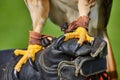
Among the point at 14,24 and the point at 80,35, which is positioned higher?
the point at 14,24

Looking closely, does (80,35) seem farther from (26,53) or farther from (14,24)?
(14,24)

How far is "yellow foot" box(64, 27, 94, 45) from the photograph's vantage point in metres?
0.98

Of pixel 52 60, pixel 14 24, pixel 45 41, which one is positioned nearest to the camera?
pixel 52 60

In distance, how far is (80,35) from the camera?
1036 millimetres

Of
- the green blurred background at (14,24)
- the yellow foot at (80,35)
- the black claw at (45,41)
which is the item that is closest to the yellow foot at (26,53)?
the black claw at (45,41)

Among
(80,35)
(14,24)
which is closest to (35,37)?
(80,35)

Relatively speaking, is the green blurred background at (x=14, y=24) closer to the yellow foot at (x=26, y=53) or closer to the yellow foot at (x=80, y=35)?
the yellow foot at (x=26, y=53)

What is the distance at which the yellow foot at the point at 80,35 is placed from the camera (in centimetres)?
98

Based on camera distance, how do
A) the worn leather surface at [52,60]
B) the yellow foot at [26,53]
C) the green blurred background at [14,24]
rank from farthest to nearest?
the green blurred background at [14,24], the yellow foot at [26,53], the worn leather surface at [52,60]

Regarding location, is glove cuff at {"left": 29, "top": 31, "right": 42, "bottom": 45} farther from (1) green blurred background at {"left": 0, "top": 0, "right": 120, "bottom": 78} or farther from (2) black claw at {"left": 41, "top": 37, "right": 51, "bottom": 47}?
(1) green blurred background at {"left": 0, "top": 0, "right": 120, "bottom": 78}

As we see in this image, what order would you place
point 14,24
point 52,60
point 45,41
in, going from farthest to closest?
point 14,24
point 45,41
point 52,60

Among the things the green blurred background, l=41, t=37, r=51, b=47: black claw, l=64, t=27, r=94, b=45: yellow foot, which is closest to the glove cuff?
l=41, t=37, r=51, b=47: black claw

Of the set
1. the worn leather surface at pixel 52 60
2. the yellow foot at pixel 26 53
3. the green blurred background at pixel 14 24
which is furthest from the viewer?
the green blurred background at pixel 14 24

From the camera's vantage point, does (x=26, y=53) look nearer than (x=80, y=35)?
No
